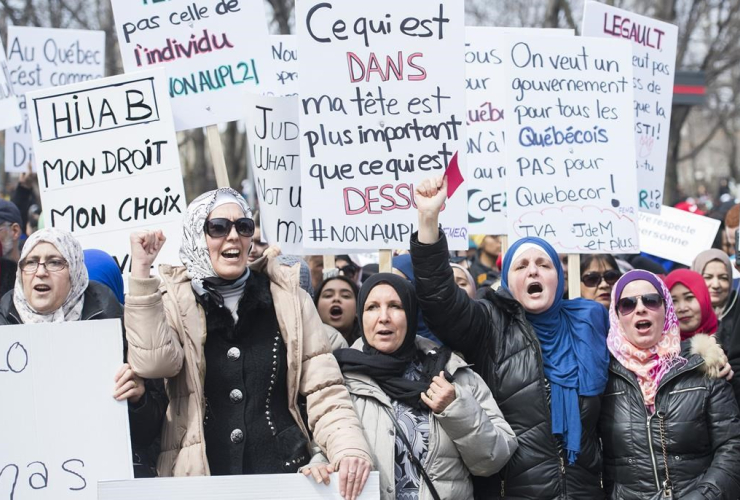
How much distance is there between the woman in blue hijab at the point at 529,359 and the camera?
418 cm

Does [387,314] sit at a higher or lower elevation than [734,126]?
lower

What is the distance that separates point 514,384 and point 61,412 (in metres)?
1.79

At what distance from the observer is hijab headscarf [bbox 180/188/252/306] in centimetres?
383

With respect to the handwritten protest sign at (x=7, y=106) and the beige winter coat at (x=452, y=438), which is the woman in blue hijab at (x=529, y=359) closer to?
the beige winter coat at (x=452, y=438)

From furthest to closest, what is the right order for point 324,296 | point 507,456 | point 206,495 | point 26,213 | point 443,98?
point 26,213
point 324,296
point 443,98
point 507,456
point 206,495

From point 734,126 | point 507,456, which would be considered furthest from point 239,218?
point 734,126

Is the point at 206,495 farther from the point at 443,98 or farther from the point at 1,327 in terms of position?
the point at 443,98

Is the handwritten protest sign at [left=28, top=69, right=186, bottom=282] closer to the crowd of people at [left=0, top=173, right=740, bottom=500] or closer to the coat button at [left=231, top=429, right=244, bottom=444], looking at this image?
the crowd of people at [left=0, top=173, right=740, bottom=500]

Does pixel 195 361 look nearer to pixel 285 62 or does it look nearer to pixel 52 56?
pixel 285 62

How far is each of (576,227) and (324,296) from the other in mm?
1551

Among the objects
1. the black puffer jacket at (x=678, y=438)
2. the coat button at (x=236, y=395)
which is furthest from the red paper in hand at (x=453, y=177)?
the coat button at (x=236, y=395)

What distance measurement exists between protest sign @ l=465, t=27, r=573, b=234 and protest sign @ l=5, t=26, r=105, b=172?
3.86 m

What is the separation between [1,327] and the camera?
364cm

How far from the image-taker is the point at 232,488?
11.6 feet
